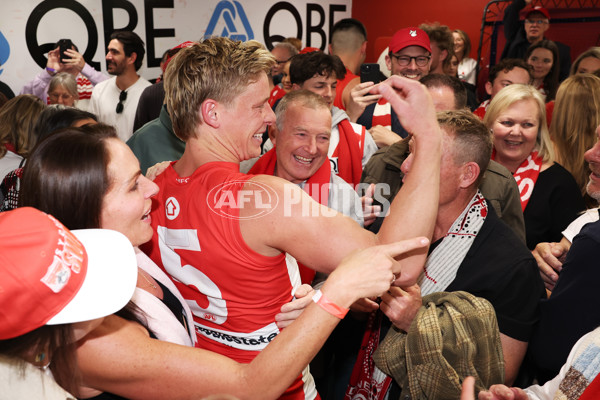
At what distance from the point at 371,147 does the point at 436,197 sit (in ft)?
6.62

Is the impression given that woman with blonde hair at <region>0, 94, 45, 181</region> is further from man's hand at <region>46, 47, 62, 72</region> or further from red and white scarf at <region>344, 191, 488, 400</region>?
man's hand at <region>46, 47, 62, 72</region>

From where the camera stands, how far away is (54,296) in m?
0.87

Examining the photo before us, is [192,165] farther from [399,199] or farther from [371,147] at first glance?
[371,147]

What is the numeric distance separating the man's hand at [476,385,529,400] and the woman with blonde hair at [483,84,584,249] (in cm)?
151

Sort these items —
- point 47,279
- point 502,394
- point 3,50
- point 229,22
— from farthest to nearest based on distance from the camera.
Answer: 1. point 229,22
2. point 3,50
3. point 502,394
4. point 47,279

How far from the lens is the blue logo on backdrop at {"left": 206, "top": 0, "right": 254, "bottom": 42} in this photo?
736 centimetres

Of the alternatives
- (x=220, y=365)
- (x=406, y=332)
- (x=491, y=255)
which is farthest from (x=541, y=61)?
(x=220, y=365)

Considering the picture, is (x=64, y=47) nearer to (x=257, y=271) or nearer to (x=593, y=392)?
(x=257, y=271)

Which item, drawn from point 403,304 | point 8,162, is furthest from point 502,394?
point 8,162

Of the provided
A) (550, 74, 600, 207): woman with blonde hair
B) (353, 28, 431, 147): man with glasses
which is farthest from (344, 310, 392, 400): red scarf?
(550, 74, 600, 207): woman with blonde hair

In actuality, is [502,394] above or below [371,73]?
below

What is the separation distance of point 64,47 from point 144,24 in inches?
57.1

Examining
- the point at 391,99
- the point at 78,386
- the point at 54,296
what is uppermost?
the point at 391,99

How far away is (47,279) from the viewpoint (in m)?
0.85
